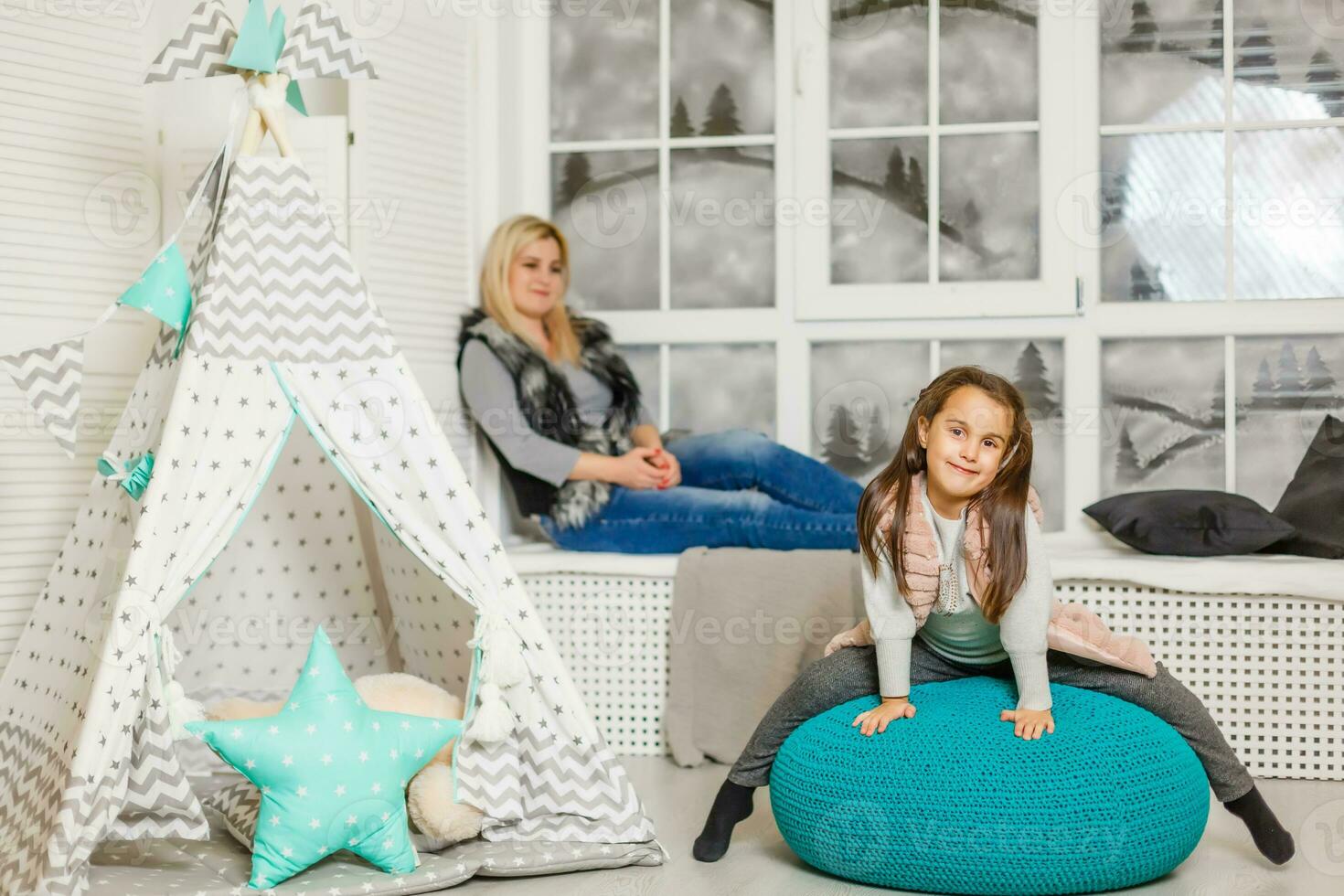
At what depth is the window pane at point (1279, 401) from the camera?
3123mm

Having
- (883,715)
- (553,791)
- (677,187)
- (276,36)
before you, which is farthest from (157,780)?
(677,187)

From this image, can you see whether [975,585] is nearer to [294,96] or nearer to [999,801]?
[999,801]

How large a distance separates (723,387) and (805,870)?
5.27 ft

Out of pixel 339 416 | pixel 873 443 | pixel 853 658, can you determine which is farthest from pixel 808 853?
pixel 873 443

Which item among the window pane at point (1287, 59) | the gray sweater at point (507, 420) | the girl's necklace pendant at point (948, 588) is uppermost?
the window pane at point (1287, 59)

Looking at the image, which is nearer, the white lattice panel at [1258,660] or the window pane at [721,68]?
the white lattice panel at [1258,660]

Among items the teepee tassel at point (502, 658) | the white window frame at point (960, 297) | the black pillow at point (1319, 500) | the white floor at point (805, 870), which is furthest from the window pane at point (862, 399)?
the teepee tassel at point (502, 658)

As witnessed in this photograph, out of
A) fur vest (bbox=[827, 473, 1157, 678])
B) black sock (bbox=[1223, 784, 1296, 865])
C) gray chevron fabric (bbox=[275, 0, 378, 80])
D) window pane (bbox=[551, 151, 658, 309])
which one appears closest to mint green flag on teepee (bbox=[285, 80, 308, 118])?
gray chevron fabric (bbox=[275, 0, 378, 80])

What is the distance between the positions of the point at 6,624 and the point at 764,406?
1864 millimetres

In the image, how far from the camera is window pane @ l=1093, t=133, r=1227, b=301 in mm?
3197

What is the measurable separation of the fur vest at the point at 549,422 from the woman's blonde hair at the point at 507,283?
0.04 metres

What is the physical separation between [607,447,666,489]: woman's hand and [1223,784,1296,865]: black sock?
146 centimetres

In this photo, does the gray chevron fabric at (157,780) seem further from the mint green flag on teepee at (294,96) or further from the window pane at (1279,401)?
the window pane at (1279,401)

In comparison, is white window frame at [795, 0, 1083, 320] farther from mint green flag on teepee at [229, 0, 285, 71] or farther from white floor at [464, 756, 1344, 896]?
mint green flag on teepee at [229, 0, 285, 71]
